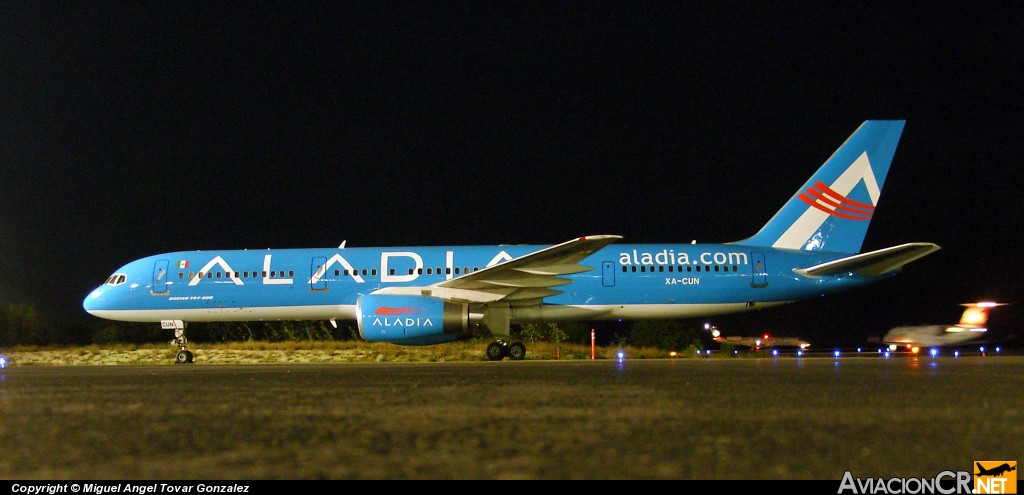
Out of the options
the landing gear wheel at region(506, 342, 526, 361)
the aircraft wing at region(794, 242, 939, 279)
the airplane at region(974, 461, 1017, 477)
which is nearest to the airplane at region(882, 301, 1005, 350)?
the aircraft wing at region(794, 242, 939, 279)

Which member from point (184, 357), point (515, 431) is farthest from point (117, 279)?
point (515, 431)

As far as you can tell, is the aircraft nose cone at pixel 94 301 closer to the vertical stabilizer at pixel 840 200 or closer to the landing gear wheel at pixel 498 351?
the landing gear wheel at pixel 498 351

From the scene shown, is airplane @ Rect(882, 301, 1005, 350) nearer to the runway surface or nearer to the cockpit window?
the runway surface

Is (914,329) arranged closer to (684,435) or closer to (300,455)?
(684,435)

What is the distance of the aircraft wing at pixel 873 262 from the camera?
657 inches

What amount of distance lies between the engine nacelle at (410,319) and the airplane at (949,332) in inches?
480

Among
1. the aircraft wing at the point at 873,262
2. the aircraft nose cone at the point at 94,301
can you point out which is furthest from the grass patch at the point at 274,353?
the aircraft wing at the point at 873,262

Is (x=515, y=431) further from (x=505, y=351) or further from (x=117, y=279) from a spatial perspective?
(x=117, y=279)

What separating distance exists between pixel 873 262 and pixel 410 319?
9.82 m

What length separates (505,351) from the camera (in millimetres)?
16969

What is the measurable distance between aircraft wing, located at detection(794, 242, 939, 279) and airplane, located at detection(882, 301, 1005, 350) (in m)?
3.89

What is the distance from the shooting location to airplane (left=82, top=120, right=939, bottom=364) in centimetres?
1761

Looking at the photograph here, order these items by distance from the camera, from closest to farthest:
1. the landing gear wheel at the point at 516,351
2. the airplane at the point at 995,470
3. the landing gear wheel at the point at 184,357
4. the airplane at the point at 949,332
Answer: the airplane at the point at 995,470, the landing gear wheel at the point at 516,351, the landing gear wheel at the point at 184,357, the airplane at the point at 949,332

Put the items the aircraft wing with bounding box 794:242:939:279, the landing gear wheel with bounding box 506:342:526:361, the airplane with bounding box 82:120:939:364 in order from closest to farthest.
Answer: the aircraft wing with bounding box 794:242:939:279 → the landing gear wheel with bounding box 506:342:526:361 → the airplane with bounding box 82:120:939:364
